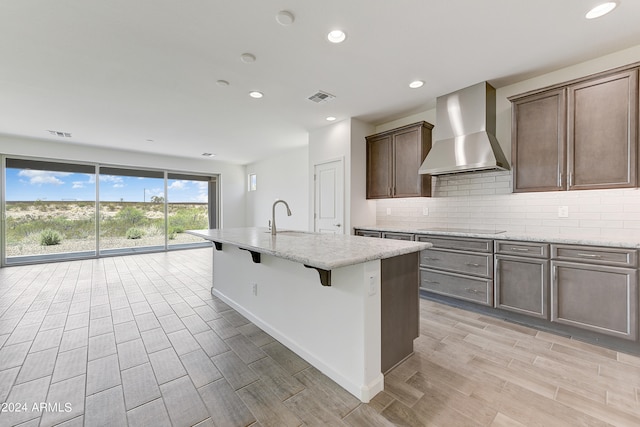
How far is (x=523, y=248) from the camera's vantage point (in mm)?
2672

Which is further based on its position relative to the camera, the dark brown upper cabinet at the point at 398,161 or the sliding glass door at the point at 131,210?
the sliding glass door at the point at 131,210

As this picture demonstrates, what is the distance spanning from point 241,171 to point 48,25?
6.73 metres

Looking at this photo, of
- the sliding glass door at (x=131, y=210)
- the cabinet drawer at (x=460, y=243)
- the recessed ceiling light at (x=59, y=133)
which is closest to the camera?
the cabinet drawer at (x=460, y=243)

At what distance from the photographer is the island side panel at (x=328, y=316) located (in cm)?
167

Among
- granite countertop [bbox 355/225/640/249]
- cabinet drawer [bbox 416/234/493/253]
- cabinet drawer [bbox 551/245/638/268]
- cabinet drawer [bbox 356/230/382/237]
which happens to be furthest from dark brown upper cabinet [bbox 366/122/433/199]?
cabinet drawer [bbox 551/245/638/268]

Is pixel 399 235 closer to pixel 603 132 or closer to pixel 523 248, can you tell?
pixel 523 248

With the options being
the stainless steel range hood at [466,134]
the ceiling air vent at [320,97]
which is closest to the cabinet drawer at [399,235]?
the stainless steel range hood at [466,134]

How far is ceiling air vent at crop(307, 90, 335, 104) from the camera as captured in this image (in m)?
3.44

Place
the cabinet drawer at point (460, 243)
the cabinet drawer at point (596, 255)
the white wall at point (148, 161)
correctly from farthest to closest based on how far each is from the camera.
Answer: the white wall at point (148, 161), the cabinet drawer at point (460, 243), the cabinet drawer at point (596, 255)

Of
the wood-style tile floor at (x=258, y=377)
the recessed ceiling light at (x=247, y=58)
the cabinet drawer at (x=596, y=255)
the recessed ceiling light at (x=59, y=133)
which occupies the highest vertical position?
the recessed ceiling light at (x=59, y=133)

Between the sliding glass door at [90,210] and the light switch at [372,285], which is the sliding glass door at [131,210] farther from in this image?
the light switch at [372,285]

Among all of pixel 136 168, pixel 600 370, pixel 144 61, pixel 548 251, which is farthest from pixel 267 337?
pixel 136 168

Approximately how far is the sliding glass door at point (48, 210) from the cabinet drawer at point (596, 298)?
881 centimetres

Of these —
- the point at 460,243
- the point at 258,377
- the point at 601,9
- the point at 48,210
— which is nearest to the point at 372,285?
the point at 258,377
